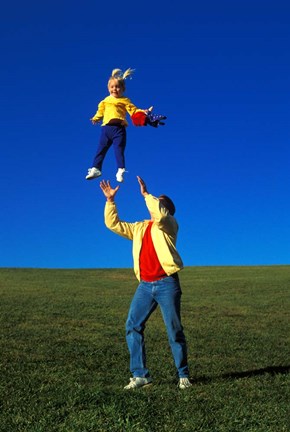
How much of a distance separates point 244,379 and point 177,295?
269cm

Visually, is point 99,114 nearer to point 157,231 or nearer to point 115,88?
point 115,88

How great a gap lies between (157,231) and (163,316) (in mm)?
1485

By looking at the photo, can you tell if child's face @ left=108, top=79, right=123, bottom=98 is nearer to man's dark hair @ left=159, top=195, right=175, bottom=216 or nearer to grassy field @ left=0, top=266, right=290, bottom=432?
man's dark hair @ left=159, top=195, right=175, bottom=216

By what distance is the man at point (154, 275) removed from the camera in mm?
8945

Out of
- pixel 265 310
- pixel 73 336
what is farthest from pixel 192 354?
pixel 265 310

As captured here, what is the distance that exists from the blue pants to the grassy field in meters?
3.58

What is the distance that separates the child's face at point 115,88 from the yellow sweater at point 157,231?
2.08m

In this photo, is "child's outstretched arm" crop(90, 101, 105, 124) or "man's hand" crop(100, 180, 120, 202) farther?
"man's hand" crop(100, 180, 120, 202)

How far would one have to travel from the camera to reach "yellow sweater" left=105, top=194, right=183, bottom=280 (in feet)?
28.9

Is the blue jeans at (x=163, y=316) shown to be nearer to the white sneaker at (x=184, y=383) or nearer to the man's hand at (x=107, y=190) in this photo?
the white sneaker at (x=184, y=383)

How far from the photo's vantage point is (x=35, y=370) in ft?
35.0

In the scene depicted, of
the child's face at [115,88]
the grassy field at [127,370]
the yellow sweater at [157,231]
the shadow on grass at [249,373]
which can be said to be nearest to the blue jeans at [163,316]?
the yellow sweater at [157,231]

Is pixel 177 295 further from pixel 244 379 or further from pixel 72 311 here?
pixel 72 311

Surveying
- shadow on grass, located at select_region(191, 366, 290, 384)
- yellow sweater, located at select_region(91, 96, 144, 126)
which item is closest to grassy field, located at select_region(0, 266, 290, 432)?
shadow on grass, located at select_region(191, 366, 290, 384)
